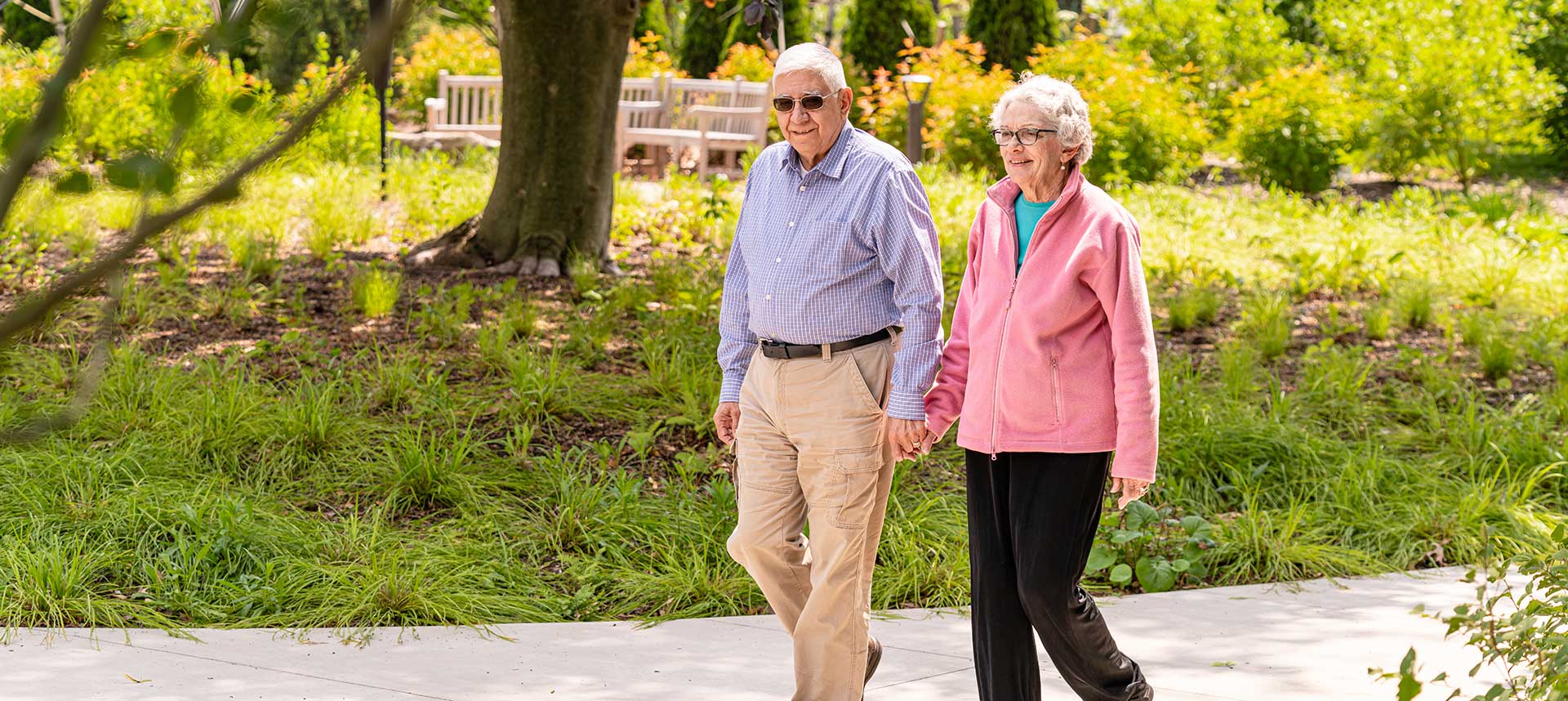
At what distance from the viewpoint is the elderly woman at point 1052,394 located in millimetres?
3141

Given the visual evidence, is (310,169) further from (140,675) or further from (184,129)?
(184,129)

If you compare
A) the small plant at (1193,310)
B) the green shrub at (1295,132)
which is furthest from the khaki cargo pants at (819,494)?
the green shrub at (1295,132)

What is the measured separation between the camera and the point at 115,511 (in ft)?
16.2

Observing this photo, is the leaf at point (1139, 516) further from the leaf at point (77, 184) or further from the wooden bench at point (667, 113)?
the wooden bench at point (667, 113)

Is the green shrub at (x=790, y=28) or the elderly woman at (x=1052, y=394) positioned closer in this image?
the elderly woman at (x=1052, y=394)

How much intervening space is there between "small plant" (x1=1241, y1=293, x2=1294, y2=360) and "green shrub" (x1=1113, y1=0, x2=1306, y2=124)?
8221 mm

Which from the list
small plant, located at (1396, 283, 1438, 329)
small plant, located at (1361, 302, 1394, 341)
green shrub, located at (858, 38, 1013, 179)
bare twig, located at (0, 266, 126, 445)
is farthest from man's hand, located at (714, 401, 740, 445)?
green shrub, located at (858, 38, 1013, 179)

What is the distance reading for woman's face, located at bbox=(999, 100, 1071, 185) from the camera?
318cm

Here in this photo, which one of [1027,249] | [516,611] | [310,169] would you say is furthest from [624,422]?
[310,169]

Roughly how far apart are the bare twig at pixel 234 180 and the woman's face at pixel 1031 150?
2.32m

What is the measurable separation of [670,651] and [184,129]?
3389mm

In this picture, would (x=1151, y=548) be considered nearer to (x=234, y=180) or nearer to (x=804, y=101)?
(x=804, y=101)

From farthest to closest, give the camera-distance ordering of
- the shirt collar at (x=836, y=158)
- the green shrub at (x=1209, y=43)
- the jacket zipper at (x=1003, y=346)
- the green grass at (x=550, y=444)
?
1. the green shrub at (x=1209, y=43)
2. the green grass at (x=550, y=444)
3. the shirt collar at (x=836, y=158)
4. the jacket zipper at (x=1003, y=346)

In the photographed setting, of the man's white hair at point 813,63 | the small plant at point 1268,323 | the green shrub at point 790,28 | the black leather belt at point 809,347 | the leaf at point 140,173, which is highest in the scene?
the green shrub at point 790,28
